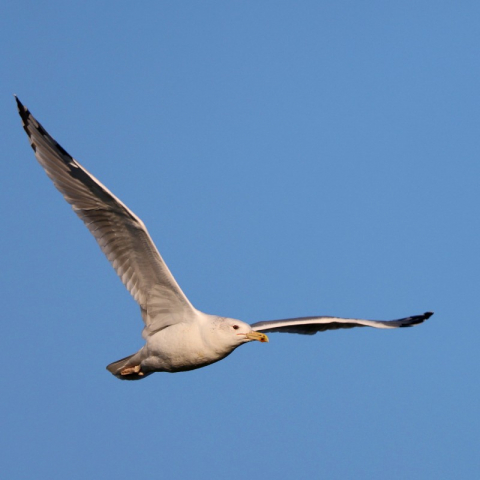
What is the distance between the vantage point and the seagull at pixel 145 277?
1200 centimetres

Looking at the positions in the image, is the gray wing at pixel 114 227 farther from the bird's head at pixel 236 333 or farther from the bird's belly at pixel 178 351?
the bird's head at pixel 236 333

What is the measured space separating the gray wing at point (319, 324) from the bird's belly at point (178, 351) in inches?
55.3

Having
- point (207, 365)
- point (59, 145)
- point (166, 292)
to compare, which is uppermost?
point (59, 145)

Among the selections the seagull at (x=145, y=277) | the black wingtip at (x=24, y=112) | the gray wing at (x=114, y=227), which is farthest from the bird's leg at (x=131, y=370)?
the black wingtip at (x=24, y=112)

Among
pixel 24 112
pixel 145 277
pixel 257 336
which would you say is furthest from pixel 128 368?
pixel 24 112

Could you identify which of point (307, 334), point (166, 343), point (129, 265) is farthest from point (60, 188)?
point (307, 334)

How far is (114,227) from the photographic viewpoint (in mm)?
12336

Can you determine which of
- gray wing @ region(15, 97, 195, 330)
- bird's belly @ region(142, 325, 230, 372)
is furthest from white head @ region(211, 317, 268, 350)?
gray wing @ region(15, 97, 195, 330)

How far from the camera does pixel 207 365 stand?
1244 cm

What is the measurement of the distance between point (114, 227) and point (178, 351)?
1824 millimetres

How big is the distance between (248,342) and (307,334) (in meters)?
2.75

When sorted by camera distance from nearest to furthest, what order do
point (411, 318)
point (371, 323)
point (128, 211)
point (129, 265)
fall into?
1. point (128, 211)
2. point (129, 265)
3. point (371, 323)
4. point (411, 318)

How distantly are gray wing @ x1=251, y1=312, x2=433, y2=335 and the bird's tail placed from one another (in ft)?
5.65

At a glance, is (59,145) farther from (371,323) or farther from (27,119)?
(371,323)
